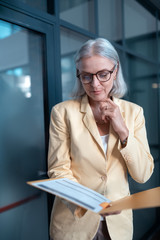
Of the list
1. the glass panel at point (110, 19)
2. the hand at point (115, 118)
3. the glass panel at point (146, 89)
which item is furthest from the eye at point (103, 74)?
the glass panel at point (146, 89)

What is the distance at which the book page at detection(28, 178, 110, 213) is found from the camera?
0.84 meters

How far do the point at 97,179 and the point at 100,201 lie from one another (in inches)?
13.6

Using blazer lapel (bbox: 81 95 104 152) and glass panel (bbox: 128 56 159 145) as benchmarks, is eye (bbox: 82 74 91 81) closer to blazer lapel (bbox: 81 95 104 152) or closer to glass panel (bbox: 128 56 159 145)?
blazer lapel (bbox: 81 95 104 152)

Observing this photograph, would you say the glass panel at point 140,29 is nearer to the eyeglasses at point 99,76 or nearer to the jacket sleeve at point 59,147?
the eyeglasses at point 99,76

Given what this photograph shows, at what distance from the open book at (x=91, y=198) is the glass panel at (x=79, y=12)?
5.08 feet

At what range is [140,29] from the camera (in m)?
3.28

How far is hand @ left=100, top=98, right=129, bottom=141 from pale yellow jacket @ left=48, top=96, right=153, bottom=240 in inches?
1.8

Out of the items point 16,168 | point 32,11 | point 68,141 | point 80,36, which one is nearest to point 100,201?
point 68,141

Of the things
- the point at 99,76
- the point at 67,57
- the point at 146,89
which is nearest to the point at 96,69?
the point at 99,76

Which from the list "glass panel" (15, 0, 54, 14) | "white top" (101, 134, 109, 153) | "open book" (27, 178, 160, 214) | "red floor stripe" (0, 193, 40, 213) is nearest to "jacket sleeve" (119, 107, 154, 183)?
"white top" (101, 134, 109, 153)

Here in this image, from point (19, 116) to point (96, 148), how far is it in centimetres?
66

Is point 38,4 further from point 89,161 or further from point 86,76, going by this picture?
point 89,161

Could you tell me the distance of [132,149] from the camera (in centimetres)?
121

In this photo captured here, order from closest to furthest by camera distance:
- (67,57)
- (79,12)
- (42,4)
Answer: (42,4), (67,57), (79,12)
